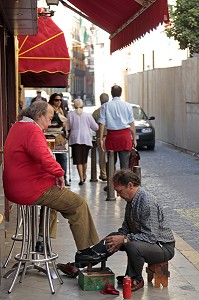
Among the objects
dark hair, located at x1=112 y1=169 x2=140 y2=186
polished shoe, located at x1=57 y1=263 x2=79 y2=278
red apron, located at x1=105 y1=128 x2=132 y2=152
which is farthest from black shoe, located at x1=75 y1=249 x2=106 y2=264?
red apron, located at x1=105 y1=128 x2=132 y2=152

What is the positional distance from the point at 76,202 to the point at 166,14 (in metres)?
3.60

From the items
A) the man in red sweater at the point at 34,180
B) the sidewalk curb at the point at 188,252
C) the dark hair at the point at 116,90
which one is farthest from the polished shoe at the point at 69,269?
the dark hair at the point at 116,90

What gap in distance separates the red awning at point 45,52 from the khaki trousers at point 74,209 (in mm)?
8752

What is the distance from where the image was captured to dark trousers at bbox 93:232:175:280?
7.92 metres

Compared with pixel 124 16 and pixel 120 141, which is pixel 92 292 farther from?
pixel 120 141

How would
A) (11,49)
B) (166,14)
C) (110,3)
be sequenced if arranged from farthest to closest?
1. (11,49)
2. (110,3)
3. (166,14)

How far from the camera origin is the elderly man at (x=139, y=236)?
7961 mm

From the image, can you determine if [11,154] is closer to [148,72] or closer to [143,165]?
[143,165]

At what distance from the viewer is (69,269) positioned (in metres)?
8.52

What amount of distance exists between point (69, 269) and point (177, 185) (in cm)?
959

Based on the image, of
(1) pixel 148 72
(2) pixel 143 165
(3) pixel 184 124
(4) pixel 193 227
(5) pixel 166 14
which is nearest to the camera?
(5) pixel 166 14

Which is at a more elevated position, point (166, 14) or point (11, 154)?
point (166, 14)

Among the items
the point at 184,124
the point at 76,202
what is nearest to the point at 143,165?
the point at 184,124

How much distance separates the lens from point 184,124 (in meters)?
28.3
